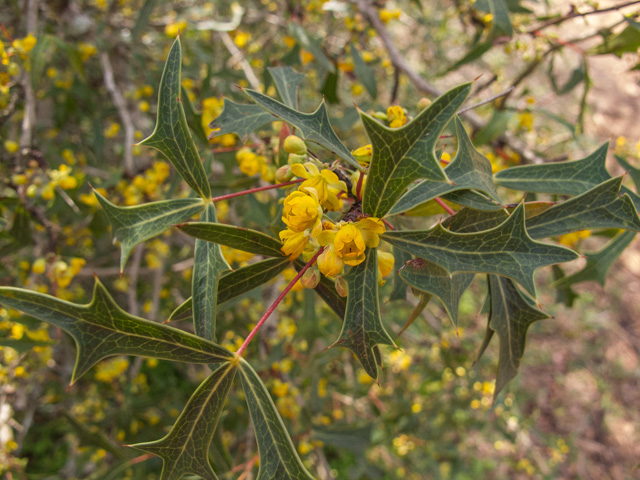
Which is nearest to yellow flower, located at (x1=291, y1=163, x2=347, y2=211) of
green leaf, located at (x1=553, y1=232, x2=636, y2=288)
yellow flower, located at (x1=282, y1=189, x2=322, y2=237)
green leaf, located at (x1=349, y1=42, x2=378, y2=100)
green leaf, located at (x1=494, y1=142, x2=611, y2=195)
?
yellow flower, located at (x1=282, y1=189, x2=322, y2=237)

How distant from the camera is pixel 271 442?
87 cm

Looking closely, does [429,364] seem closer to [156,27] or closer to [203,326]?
[203,326]

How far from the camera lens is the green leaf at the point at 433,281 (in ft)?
2.80

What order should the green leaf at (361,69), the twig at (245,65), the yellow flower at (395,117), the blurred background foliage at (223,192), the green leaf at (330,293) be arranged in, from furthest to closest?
A: the twig at (245,65)
the green leaf at (361,69)
the blurred background foliage at (223,192)
the yellow flower at (395,117)
the green leaf at (330,293)

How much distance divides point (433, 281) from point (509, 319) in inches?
12.0

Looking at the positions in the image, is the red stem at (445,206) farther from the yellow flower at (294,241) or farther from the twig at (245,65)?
the twig at (245,65)

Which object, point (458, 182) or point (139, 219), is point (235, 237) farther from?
point (458, 182)

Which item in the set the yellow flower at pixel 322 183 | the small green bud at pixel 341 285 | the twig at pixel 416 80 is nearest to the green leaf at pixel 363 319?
the small green bud at pixel 341 285

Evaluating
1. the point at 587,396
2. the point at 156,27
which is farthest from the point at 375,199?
→ the point at 587,396

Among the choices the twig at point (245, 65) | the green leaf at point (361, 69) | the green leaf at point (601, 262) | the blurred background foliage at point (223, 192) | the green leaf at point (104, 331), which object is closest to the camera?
the green leaf at point (104, 331)

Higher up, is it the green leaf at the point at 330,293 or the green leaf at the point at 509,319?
the green leaf at the point at 330,293

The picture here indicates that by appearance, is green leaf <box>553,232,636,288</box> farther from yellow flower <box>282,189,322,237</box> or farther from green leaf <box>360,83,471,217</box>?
yellow flower <box>282,189,322,237</box>

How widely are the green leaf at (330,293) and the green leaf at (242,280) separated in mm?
38

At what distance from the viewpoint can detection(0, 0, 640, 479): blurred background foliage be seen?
1768mm
